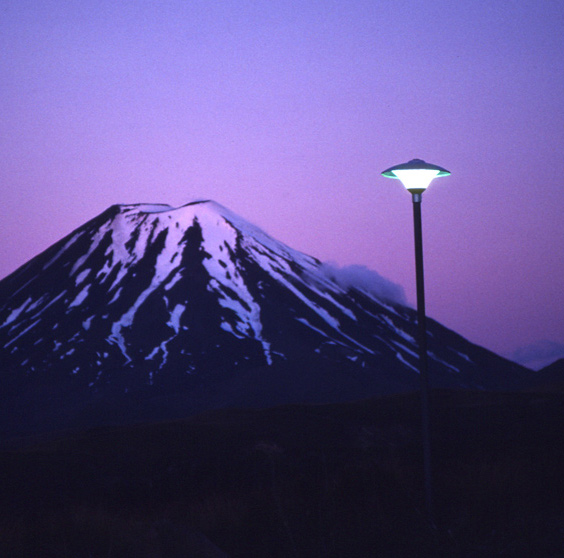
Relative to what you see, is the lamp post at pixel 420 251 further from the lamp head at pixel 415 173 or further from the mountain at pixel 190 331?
the mountain at pixel 190 331

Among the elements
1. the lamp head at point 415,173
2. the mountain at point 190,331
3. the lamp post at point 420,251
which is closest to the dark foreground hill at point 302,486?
the lamp post at point 420,251

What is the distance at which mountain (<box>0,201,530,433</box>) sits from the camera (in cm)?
8762

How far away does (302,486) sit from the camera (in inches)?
496

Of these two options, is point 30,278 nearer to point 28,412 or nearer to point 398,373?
point 28,412

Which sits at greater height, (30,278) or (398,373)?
(30,278)

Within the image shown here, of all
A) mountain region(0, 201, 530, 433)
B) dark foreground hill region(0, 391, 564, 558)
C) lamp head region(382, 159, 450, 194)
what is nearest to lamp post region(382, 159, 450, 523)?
lamp head region(382, 159, 450, 194)

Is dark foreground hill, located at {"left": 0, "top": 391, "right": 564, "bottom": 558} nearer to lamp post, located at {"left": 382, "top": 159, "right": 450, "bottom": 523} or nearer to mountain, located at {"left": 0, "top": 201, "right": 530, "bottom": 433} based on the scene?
lamp post, located at {"left": 382, "top": 159, "right": 450, "bottom": 523}

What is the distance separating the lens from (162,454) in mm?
17188

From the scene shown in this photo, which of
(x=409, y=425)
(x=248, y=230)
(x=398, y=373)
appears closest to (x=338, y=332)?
(x=398, y=373)

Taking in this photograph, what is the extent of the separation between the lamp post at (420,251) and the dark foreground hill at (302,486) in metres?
1.00

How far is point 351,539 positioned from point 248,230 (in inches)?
5062

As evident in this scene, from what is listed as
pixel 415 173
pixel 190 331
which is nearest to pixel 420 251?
pixel 415 173

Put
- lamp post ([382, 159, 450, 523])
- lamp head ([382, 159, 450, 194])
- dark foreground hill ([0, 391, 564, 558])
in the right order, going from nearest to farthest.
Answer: dark foreground hill ([0, 391, 564, 558]), lamp post ([382, 159, 450, 523]), lamp head ([382, 159, 450, 194])

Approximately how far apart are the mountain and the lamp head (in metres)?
67.0
